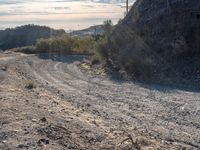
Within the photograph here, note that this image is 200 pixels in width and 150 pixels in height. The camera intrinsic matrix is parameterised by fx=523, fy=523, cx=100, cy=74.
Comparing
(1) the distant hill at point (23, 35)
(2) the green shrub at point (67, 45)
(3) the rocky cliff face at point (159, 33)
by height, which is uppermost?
(3) the rocky cliff face at point (159, 33)

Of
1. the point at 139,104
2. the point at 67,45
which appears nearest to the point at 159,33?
the point at 139,104

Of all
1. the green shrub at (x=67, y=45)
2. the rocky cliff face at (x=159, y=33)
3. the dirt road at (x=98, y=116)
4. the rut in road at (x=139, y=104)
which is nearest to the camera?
the dirt road at (x=98, y=116)

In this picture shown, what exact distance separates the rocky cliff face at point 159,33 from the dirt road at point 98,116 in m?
5.86

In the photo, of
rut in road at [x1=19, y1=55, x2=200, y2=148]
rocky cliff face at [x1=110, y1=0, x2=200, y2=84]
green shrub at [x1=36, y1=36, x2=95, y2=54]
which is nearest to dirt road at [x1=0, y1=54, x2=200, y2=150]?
rut in road at [x1=19, y1=55, x2=200, y2=148]

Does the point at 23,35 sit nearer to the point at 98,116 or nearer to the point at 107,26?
the point at 107,26

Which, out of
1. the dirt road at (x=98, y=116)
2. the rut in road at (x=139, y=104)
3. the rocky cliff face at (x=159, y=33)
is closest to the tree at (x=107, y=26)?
the rocky cliff face at (x=159, y=33)

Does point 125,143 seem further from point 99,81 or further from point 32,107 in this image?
point 99,81

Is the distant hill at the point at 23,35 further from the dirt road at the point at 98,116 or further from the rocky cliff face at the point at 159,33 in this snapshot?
the dirt road at the point at 98,116

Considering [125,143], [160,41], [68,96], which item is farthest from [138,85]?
[125,143]

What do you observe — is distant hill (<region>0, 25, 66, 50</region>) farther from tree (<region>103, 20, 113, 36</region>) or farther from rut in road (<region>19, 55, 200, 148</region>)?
rut in road (<region>19, 55, 200, 148</region>)

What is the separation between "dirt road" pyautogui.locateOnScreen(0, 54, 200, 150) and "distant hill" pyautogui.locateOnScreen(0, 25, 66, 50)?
275 ft

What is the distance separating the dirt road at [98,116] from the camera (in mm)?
12883

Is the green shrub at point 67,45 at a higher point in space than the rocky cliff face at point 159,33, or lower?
lower

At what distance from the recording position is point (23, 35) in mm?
114938
